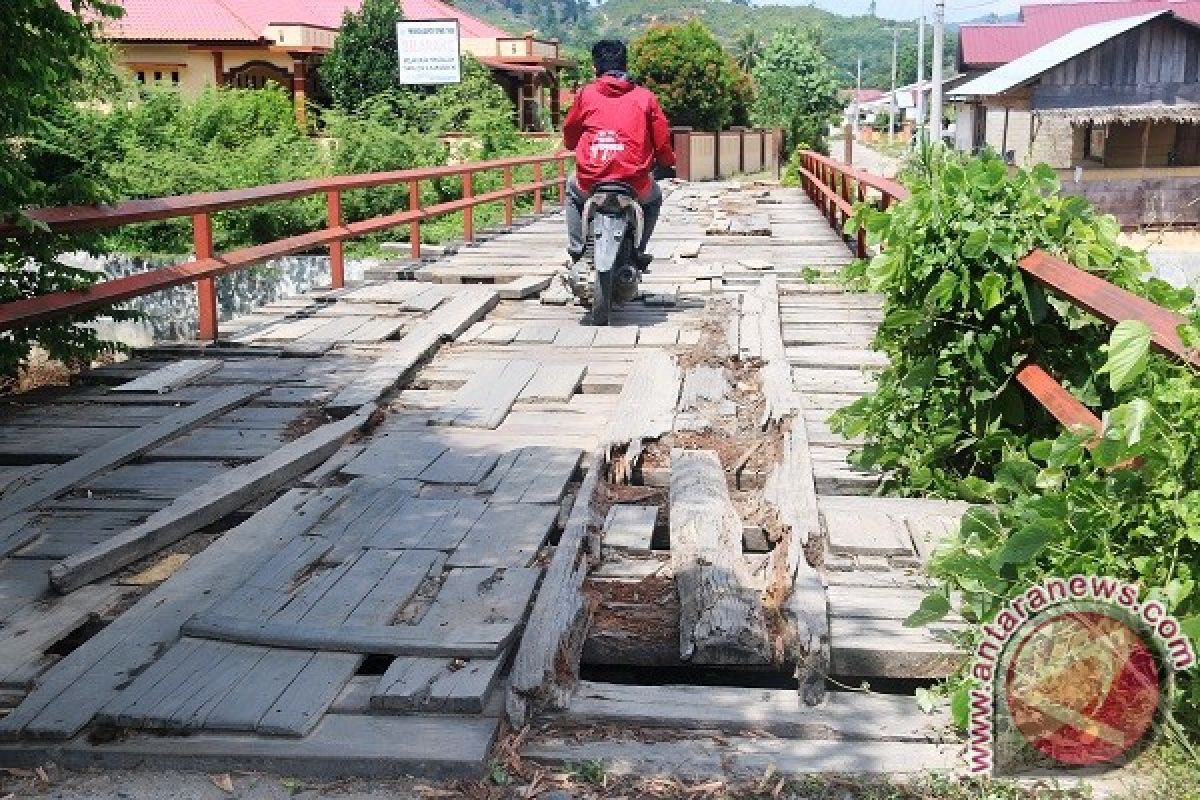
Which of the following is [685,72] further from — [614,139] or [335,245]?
[614,139]

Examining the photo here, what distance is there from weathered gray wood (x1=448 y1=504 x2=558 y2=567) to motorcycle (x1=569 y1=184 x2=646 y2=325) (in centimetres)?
450

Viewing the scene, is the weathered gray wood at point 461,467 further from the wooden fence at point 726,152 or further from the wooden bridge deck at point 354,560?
the wooden fence at point 726,152

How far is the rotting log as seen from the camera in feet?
11.6

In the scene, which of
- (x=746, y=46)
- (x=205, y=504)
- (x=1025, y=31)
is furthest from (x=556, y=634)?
(x=746, y=46)

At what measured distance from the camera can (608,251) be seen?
9.47 m

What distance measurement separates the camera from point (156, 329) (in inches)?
604

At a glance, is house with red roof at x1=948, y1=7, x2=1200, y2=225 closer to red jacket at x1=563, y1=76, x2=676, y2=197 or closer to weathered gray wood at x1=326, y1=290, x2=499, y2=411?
red jacket at x1=563, y1=76, x2=676, y2=197

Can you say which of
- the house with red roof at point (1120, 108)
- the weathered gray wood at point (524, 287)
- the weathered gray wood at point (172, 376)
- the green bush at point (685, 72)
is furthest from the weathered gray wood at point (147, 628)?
the green bush at point (685, 72)

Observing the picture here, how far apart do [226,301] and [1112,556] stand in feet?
53.6

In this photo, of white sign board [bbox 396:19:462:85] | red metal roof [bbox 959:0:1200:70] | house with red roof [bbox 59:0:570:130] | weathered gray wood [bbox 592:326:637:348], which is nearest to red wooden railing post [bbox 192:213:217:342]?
weathered gray wood [bbox 592:326:637:348]

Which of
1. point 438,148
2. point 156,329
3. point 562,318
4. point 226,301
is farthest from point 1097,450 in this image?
point 438,148

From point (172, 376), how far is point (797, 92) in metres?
53.4

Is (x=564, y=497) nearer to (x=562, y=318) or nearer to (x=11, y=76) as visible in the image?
(x=11, y=76)

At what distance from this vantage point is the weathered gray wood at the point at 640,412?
19.1 feet
